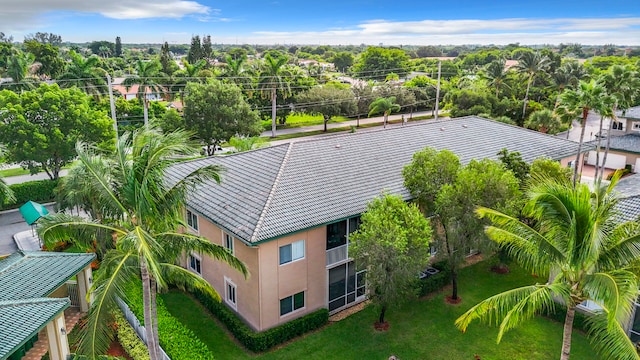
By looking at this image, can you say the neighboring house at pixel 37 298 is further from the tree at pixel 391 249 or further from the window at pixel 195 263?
the tree at pixel 391 249

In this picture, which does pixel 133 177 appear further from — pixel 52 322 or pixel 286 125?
pixel 286 125

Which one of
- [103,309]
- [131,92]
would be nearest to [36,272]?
[103,309]

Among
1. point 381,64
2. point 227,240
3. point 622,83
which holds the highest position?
point 381,64

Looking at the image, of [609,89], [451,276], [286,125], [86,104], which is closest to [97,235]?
[451,276]

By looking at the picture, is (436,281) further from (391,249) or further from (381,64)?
(381,64)

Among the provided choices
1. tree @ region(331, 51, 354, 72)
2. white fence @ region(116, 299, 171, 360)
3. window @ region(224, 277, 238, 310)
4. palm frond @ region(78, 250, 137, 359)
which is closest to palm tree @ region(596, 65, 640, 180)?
window @ region(224, 277, 238, 310)

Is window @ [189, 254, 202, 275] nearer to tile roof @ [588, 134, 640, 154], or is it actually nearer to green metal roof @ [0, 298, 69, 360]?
green metal roof @ [0, 298, 69, 360]
